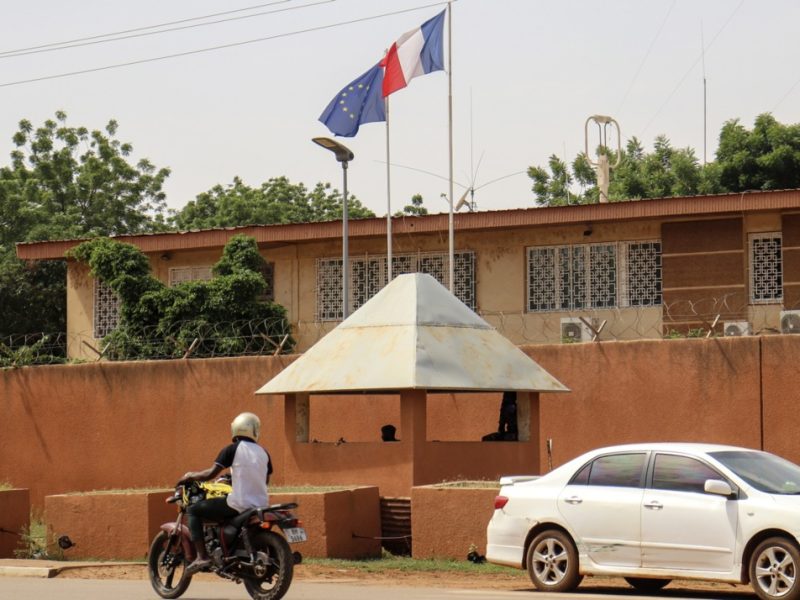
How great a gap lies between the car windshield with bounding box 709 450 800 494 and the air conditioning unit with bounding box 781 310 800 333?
8.24m

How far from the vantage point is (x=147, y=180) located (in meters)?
47.1

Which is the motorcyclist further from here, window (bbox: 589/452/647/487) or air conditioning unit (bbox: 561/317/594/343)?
Answer: air conditioning unit (bbox: 561/317/594/343)

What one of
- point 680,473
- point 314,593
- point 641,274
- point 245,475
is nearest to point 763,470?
point 680,473

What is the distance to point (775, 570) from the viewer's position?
1190 cm

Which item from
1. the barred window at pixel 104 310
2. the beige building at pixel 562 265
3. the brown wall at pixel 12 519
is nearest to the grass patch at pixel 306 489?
the brown wall at pixel 12 519

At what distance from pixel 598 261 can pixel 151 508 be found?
10325 millimetres

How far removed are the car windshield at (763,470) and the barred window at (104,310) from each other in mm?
17381

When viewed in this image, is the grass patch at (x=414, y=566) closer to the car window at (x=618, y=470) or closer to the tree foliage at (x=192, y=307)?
the car window at (x=618, y=470)

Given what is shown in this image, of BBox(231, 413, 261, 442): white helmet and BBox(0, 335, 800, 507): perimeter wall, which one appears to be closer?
BBox(231, 413, 261, 442): white helmet

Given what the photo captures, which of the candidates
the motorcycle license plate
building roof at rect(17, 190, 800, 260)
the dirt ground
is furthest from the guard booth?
building roof at rect(17, 190, 800, 260)

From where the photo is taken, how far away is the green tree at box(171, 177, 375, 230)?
50.9 m

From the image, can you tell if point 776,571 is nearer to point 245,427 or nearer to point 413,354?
point 245,427

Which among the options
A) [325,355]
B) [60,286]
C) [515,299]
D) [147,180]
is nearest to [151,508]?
[325,355]

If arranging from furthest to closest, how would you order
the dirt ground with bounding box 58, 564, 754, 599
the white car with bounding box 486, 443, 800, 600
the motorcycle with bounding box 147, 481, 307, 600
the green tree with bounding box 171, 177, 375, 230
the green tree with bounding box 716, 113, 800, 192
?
the green tree with bounding box 171, 177, 375, 230, the green tree with bounding box 716, 113, 800, 192, the dirt ground with bounding box 58, 564, 754, 599, the white car with bounding box 486, 443, 800, 600, the motorcycle with bounding box 147, 481, 307, 600
